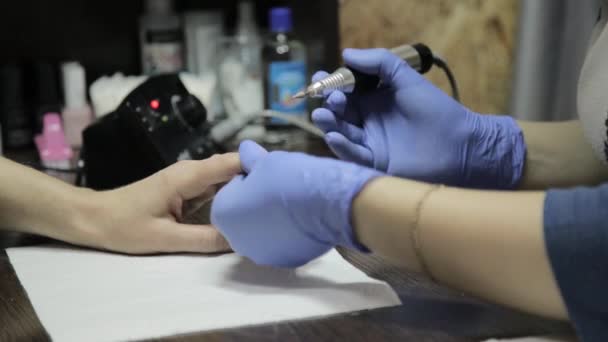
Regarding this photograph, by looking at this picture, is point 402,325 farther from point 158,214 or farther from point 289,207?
point 158,214

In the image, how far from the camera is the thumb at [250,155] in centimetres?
72

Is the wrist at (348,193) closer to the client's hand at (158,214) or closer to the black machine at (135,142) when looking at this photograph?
the client's hand at (158,214)

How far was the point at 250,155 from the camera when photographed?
2.39 ft

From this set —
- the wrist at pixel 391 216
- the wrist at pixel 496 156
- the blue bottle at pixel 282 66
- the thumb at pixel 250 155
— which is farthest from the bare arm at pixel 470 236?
the blue bottle at pixel 282 66

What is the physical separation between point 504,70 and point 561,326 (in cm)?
74

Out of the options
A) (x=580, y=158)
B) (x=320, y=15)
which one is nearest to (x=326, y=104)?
(x=580, y=158)

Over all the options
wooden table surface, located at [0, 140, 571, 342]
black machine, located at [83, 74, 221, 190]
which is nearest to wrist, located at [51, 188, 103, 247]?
wooden table surface, located at [0, 140, 571, 342]

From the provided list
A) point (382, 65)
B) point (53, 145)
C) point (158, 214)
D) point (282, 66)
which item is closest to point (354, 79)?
point (382, 65)

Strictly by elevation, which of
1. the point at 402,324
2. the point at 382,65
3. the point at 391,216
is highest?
the point at 382,65

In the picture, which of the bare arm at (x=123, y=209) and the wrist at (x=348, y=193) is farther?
the bare arm at (x=123, y=209)

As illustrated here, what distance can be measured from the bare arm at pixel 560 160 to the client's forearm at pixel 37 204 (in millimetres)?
563

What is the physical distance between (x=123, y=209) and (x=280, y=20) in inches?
26.7

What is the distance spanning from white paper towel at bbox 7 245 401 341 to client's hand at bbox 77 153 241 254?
0.05 ft

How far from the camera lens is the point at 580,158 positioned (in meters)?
0.87
